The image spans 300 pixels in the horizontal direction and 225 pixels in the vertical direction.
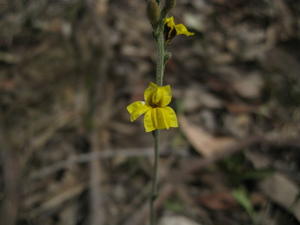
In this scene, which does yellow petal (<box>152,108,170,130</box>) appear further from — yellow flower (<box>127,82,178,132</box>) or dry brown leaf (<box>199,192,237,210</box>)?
dry brown leaf (<box>199,192,237,210</box>)

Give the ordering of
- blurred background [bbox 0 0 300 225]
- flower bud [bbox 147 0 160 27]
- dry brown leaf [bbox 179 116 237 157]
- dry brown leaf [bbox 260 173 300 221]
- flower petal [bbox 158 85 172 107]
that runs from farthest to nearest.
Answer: dry brown leaf [bbox 179 116 237 157]
blurred background [bbox 0 0 300 225]
dry brown leaf [bbox 260 173 300 221]
flower petal [bbox 158 85 172 107]
flower bud [bbox 147 0 160 27]

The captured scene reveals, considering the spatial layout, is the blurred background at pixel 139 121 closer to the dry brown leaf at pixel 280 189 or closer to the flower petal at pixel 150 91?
the dry brown leaf at pixel 280 189

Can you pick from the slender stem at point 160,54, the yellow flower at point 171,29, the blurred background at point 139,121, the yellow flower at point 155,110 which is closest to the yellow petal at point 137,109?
the yellow flower at point 155,110

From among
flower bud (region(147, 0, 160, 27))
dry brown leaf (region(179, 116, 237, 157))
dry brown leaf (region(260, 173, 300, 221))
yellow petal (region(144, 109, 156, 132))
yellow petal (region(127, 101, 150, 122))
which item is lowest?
dry brown leaf (region(260, 173, 300, 221))

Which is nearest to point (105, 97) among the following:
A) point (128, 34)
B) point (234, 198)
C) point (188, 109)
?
point (188, 109)

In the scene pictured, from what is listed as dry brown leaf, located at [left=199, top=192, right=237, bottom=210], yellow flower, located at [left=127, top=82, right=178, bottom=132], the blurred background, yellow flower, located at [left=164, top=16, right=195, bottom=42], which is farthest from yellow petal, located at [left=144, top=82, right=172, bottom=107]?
dry brown leaf, located at [left=199, top=192, right=237, bottom=210]

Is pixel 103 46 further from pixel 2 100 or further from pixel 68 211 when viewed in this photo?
pixel 68 211

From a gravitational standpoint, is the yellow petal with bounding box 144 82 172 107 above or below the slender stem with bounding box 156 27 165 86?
below
